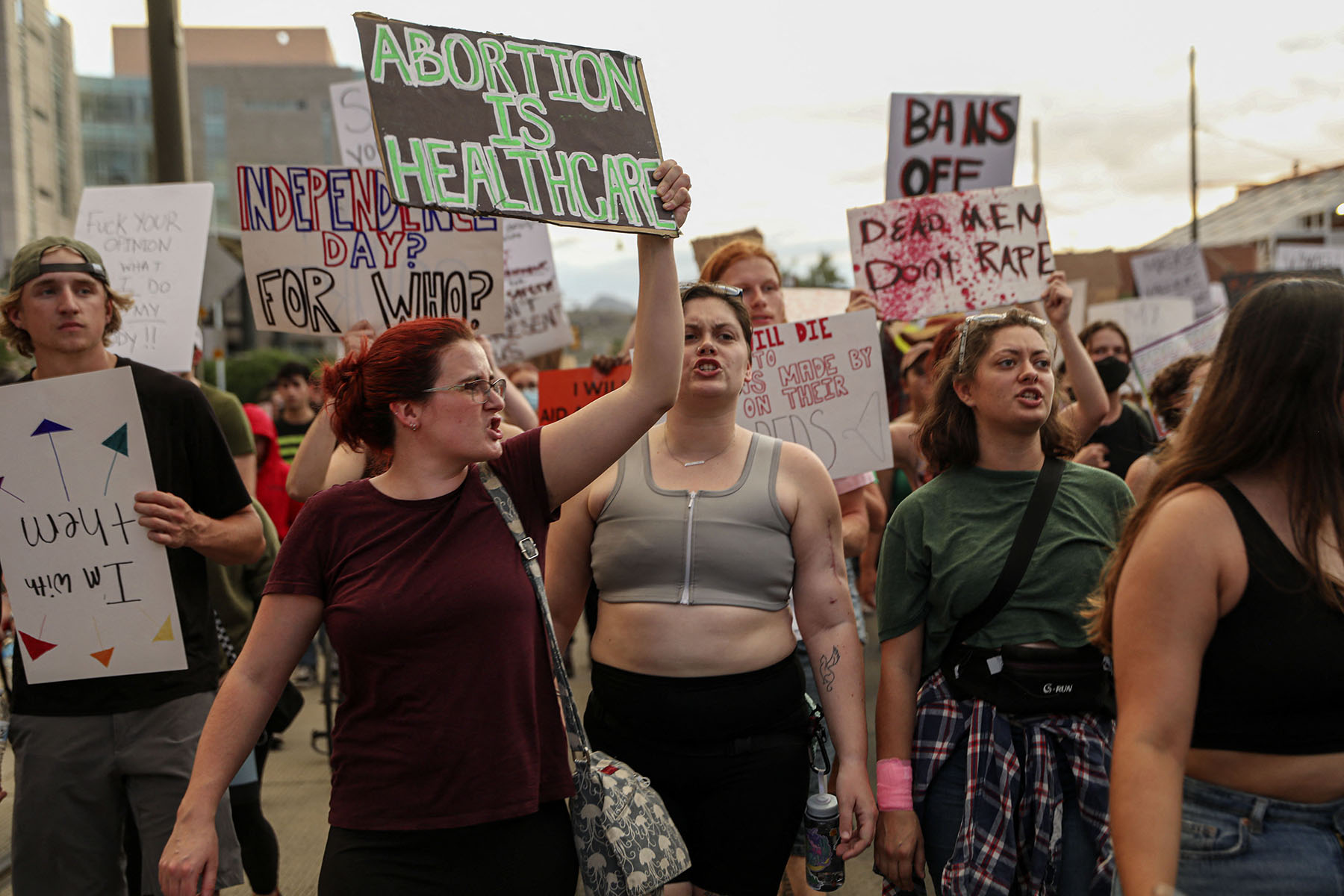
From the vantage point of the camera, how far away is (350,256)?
4203 millimetres

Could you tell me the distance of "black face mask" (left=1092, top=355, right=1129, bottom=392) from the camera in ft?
17.3

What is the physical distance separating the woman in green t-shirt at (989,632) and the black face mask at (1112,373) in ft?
8.31

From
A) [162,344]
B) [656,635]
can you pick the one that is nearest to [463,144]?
[656,635]

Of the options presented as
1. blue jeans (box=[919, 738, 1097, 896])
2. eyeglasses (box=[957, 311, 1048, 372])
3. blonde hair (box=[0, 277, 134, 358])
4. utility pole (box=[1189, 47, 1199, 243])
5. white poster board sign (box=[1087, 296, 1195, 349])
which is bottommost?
blue jeans (box=[919, 738, 1097, 896])

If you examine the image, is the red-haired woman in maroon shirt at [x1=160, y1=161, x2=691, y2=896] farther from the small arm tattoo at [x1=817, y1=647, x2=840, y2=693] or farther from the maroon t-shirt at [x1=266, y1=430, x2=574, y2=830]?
the small arm tattoo at [x1=817, y1=647, x2=840, y2=693]

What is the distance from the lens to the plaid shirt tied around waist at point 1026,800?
2.48m

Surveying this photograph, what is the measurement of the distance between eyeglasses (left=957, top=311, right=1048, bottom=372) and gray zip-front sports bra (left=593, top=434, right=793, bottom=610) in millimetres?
580

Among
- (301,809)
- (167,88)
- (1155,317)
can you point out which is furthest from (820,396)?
(1155,317)

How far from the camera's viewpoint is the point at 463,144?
2.31 meters

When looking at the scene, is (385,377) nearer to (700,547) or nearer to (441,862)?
(700,547)

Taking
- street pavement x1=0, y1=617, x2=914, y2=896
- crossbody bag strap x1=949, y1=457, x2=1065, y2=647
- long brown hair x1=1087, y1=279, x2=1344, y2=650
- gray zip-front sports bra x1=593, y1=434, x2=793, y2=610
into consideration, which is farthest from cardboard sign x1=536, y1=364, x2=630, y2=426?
long brown hair x1=1087, y1=279, x2=1344, y2=650

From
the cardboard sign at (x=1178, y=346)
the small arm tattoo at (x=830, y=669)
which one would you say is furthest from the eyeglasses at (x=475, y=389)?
the cardboard sign at (x=1178, y=346)

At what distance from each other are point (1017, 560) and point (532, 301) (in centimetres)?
437

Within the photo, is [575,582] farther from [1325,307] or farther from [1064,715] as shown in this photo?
[1325,307]
